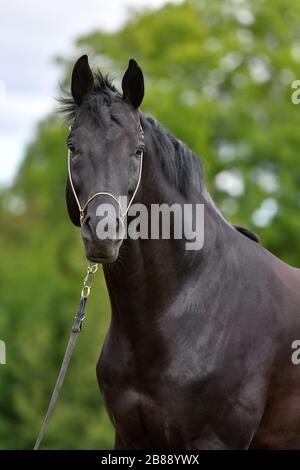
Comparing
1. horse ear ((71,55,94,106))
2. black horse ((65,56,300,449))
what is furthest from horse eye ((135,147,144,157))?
horse ear ((71,55,94,106))

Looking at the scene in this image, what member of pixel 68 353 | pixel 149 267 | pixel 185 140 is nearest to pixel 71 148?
pixel 149 267

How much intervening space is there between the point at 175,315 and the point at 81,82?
1532mm

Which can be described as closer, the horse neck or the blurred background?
the horse neck

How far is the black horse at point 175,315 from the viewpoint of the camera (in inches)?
218

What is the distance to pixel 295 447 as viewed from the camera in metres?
6.14

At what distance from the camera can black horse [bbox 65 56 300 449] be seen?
5531mm

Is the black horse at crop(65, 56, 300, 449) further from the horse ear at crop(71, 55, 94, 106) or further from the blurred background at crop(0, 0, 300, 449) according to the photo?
the blurred background at crop(0, 0, 300, 449)

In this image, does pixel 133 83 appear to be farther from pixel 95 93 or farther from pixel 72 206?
pixel 72 206

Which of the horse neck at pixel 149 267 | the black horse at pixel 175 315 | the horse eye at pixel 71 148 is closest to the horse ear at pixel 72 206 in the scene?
the black horse at pixel 175 315

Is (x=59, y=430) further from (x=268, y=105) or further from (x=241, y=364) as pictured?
(x=241, y=364)

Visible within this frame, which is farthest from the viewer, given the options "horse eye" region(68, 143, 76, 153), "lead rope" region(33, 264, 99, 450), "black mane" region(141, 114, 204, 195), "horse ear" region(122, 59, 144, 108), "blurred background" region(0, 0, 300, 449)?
"blurred background" region(0, 0, 300, 449)

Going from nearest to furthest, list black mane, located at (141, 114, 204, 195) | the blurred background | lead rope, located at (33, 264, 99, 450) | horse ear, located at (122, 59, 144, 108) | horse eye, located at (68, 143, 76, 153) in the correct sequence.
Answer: horse eye, located at (68, 143, 76, 153) < horse ear, located at (122, 59, 144, 108) < black mane, located at (141, 114, 204, 195) < lead rope, located at (33, 264, 99, 450) < the blurred background

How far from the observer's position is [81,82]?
5.73 metres
